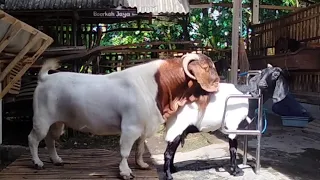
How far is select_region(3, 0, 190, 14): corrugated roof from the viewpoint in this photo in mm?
8211

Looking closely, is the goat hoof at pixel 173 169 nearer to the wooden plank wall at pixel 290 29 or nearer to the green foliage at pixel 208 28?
the wooden plank wall at pixel 290 29

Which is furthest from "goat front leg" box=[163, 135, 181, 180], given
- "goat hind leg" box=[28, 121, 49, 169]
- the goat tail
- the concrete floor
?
the goat tail

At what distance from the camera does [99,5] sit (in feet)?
27.0

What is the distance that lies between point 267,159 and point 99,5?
4.33m

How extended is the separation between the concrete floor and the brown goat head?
5.33ft

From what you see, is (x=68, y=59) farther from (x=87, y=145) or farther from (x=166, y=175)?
(x=166, y=175)

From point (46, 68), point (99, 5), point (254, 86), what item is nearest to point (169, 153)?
point (254, 86)

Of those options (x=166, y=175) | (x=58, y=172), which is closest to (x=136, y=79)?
(x=58, y=172)

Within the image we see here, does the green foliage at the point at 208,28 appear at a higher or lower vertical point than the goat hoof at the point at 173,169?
higher

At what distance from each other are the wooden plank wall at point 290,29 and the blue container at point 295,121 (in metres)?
1.88

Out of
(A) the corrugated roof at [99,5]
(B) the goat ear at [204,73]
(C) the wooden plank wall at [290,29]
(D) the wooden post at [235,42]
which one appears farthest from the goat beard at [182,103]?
(C) the wooden plank wall at [290,29]

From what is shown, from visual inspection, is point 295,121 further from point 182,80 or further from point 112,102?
point 112,102

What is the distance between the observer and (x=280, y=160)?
671 cm

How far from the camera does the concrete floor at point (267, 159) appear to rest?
5773 millimetres
